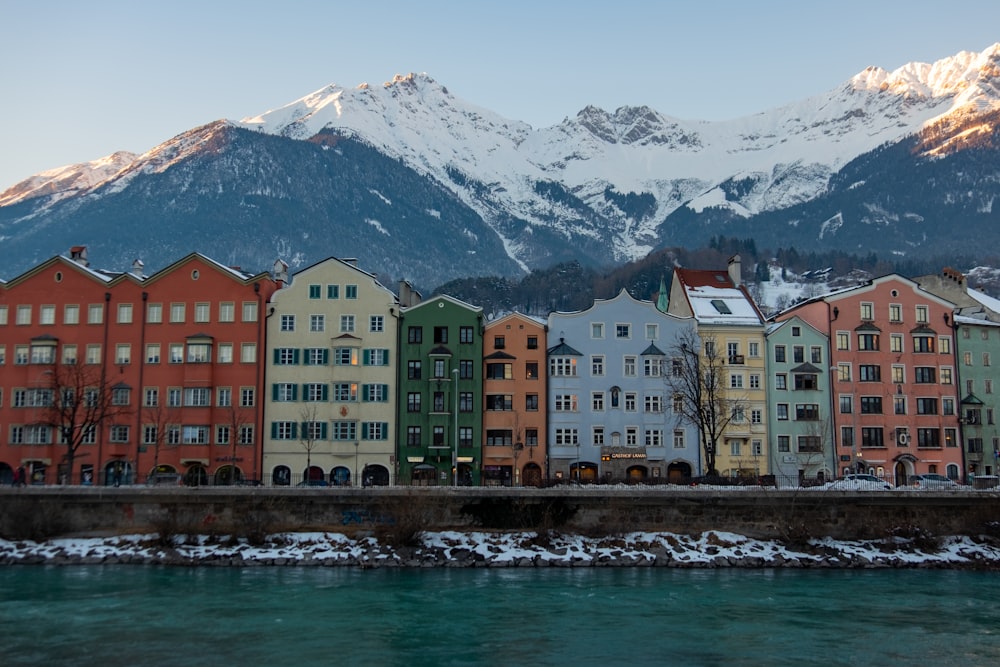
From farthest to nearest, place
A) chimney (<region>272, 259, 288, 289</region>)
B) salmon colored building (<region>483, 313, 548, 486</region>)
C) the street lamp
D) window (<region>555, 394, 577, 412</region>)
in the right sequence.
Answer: chimney (<region>272, 259, 288, 289</region>), window (<region>555, 394, 577, 412</region>), salmon colored building (<region>483, 313, 548, 486</region>), the street lamp

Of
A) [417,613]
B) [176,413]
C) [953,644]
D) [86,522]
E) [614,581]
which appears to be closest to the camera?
[953,644]

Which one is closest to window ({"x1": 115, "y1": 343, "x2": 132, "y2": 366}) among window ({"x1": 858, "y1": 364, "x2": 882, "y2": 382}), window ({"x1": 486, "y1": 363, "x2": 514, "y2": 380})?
window ({"x1": 486, "y1": 363, "x2": 514, "y2": 380})

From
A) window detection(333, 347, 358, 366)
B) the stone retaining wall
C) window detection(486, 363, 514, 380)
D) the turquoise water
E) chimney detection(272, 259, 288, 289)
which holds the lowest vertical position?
the turquoise water

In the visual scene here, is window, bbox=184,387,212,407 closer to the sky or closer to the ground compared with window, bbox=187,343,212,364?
closer to the ground

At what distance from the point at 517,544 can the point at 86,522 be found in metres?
26.6

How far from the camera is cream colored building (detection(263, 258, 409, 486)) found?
75.2 metres

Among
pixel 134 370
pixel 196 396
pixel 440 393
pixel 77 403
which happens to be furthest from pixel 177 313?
pixel 440 393

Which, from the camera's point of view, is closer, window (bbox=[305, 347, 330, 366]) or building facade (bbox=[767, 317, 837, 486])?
window (bbox=[305, 347, 330, 366])

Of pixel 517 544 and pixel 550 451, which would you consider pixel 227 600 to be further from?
pixel 550 451

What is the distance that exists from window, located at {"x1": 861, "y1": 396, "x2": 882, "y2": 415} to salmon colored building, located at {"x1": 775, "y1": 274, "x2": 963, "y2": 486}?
81 mm

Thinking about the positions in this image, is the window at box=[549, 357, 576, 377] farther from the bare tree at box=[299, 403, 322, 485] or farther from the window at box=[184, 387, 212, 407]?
the window at box=[184, 387, 212, 407]

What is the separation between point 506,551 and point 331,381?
2584cm

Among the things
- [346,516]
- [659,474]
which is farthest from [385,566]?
[659,474]

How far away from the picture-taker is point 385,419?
75.7 meters
